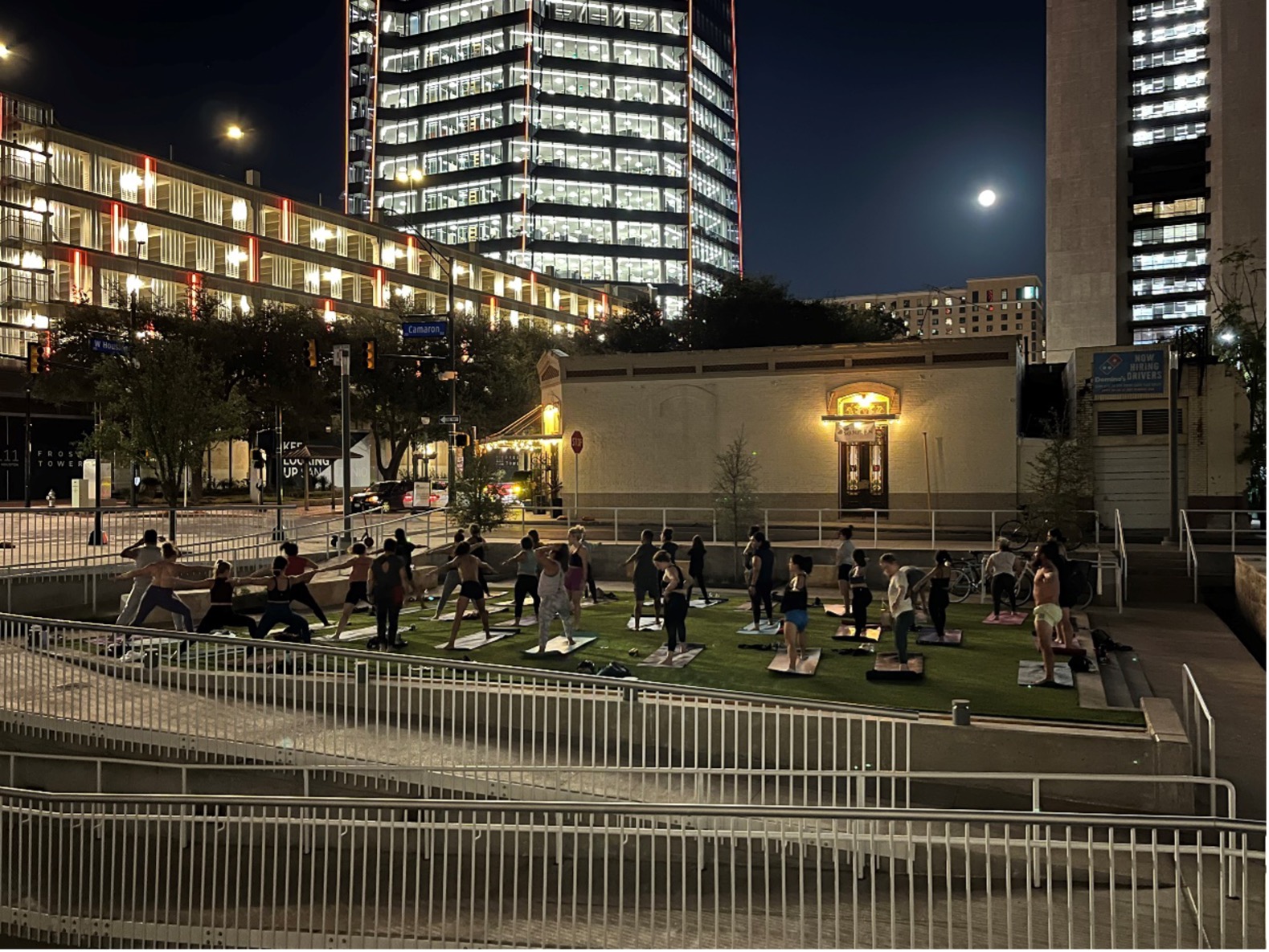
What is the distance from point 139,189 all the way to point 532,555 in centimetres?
5807

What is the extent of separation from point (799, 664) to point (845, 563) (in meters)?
4.63

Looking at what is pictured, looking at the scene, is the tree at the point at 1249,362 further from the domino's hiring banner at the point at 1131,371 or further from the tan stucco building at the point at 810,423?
the tan stucco building at the point at 810,423

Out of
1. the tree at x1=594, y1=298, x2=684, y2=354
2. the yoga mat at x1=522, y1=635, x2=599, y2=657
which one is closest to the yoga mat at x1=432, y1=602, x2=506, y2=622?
the yoga mat at x1=522, y1=635, x2=599, y2=657

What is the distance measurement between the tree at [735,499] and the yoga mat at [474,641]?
8.48 metres

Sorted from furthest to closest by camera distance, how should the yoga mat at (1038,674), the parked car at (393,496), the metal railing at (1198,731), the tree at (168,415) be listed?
the parked car at (393,496) → the tree at (168,415) → the yoga mat at (1038,674) → the metal railing at (1198,731)

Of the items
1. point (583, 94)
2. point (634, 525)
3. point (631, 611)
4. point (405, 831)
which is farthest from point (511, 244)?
point (405, 831)

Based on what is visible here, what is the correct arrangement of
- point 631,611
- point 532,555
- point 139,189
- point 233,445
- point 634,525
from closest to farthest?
point 532,555
point 631,611
point 634,525
point 139,189
point 233,445

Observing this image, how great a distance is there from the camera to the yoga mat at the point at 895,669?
12125 mm

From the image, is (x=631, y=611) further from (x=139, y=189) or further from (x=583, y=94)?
(x=583, y=94)

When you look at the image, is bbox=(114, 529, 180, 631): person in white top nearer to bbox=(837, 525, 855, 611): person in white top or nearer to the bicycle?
bbox=(837, 525, 855, 611): person in white top

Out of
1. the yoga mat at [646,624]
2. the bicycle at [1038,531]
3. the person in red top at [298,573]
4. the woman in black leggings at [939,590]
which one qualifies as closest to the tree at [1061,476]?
the bicycle at [1038,531]

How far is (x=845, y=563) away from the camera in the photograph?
1705 cm

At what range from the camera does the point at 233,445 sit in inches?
2586

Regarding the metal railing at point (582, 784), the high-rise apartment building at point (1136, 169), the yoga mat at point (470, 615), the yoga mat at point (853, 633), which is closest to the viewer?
the metal railing at point (582, 784)
